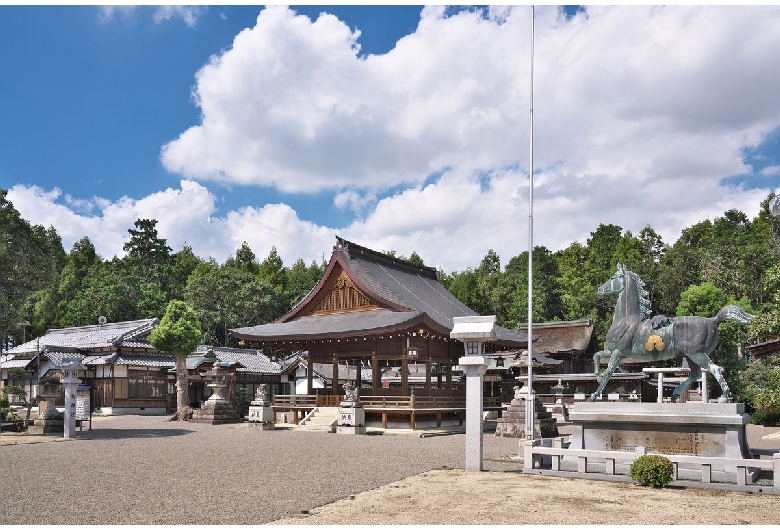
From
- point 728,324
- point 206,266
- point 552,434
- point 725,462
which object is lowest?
point 552,434

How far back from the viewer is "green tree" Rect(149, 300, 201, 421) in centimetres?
3412

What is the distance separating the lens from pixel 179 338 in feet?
113

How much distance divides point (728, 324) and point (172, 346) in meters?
32.8

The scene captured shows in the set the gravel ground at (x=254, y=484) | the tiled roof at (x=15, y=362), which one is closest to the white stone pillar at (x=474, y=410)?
the gravel ground at (x=254, y=484)

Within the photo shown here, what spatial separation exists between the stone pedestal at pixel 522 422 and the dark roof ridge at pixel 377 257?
39.7ft

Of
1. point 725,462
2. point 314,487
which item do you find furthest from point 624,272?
point 314,487

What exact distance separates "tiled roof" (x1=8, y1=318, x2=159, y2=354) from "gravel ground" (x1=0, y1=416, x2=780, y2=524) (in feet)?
84.5

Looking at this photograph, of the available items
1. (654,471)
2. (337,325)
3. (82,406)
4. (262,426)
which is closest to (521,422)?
(337,325)

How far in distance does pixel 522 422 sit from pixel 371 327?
24.9 feet

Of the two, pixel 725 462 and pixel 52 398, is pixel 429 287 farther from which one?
pixel 725 462

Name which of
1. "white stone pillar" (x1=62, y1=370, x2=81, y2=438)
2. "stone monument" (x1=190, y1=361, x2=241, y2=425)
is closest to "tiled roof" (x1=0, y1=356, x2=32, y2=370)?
"stone monument" (x1=190, y1=361, x2=241, y2=425)

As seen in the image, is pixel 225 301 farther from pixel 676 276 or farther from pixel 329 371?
pixel 676 276

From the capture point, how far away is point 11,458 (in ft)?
54.6

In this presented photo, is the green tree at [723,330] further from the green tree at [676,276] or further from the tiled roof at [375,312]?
the tiled roof at [375,312]
